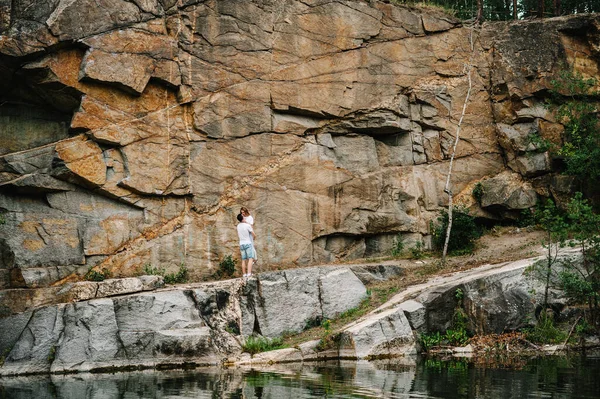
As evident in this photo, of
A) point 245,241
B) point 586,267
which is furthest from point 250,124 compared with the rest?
point 586,267

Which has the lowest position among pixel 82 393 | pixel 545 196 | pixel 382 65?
pixel 82 393

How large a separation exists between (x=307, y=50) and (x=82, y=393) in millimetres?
16684

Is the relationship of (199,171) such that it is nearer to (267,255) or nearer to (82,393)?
(267,255)

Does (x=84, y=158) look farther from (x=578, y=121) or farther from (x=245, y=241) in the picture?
(x=578, y=121)

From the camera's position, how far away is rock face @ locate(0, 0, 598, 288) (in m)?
24.3

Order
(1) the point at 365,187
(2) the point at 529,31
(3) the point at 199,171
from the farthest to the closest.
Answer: (2) the point at 529,31 < (1) the point at 365,187 < (3) the point at 199,171

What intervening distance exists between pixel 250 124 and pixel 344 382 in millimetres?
13450

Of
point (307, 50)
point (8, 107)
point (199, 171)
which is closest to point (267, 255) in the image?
point (199, 171)

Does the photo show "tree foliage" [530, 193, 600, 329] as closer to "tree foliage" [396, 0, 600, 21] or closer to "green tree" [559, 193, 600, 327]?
"green tree" [559, 193, 600, 327]

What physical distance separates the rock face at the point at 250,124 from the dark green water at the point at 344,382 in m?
7.37

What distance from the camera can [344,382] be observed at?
49.7 ft

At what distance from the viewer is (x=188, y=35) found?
26.4 m

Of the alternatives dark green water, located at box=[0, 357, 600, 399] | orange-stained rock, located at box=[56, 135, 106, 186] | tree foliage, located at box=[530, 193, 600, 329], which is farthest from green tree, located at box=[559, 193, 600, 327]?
orange-stained rock, located at box=[56, 135, 106, 186]

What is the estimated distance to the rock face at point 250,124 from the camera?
24344 millimetres
